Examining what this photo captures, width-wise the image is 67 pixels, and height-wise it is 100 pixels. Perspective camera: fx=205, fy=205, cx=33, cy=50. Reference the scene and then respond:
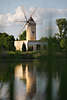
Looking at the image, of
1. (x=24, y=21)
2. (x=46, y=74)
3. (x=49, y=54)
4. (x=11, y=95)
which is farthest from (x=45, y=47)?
(x=24, y=21)

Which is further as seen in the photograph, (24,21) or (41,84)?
(24,21)

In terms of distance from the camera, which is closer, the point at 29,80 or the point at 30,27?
the point at 29,80

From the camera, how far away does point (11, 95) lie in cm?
109

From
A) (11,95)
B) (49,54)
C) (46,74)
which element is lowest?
(11,95)

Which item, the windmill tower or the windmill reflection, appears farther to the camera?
the windmill tower

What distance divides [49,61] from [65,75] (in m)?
0.12

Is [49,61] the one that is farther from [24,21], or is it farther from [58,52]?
[24,21]

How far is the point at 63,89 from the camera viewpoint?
1.02 m

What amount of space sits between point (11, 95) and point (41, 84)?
0.19 m

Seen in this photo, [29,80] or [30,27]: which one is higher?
[30,27]

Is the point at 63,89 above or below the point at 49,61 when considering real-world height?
below

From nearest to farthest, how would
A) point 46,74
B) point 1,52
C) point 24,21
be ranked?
point 46,74
point 1,52
point 24,21

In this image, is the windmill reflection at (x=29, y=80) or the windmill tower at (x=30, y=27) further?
the windmill tower at (x=30, y=27)

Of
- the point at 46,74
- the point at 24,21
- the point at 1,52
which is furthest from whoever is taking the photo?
the point at 24,21
